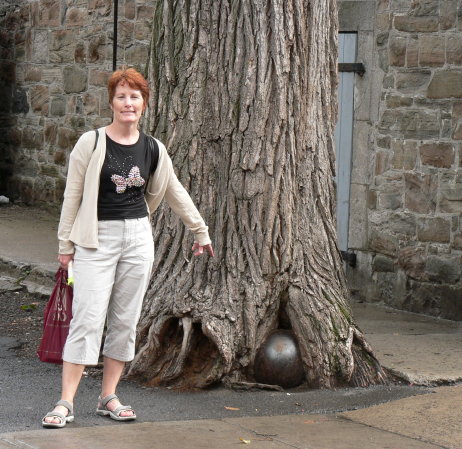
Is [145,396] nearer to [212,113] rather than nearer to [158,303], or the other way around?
[158,303]

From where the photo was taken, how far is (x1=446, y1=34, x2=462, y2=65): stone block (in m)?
8.77

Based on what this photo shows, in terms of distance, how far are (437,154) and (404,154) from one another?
0.33 metres

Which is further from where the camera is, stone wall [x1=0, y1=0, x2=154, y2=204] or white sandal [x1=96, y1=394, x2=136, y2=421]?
stone wall [x1=0, y1=0, x2=154, y2=204]

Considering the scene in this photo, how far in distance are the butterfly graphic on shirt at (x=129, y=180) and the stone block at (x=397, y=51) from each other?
425 cm

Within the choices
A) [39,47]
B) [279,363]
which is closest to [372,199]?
[279,363]

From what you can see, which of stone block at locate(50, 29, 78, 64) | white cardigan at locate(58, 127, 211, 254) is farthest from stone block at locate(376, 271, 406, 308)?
stone block at locate(50, 29, 78, 64)

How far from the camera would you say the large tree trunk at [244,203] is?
637 cm

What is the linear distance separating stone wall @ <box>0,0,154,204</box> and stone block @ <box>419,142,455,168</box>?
3.88 m

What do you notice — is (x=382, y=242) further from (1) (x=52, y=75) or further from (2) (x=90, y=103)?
(1) (x=52, y=75)

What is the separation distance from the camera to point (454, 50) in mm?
8797

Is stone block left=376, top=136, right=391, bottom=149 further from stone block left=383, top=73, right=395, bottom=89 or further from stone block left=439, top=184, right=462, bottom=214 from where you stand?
stone block left=439, top=184, right=462, bottom=214

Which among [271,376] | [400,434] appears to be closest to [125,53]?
[271,376]

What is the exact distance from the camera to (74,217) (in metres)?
5.40

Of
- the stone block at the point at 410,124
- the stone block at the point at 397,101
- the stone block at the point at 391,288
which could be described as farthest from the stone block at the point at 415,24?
the stone block at the point at 391,288
